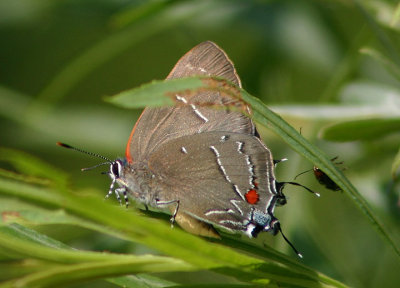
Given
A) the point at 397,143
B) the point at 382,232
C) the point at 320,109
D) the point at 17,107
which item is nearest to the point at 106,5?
the point at 17,107

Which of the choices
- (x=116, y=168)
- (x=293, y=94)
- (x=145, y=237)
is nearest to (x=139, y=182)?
(x=116, y=168)

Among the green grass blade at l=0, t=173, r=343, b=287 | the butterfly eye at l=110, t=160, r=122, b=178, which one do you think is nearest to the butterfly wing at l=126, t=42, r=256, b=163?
the butterfly eye at l=110, t=160, r=122, b=178

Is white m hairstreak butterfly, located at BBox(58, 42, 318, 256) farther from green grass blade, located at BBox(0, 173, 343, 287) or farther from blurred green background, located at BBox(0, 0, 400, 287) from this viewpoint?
green grass blade, located at BBox(0, 173, 343, 287)

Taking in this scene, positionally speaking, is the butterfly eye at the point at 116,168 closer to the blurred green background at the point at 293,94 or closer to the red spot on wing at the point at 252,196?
the blurred green background at the point at 293,94

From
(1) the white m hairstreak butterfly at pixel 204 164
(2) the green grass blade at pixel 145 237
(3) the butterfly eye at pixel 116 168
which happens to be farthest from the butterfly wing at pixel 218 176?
(2) the green grass blade at pixel 145 237

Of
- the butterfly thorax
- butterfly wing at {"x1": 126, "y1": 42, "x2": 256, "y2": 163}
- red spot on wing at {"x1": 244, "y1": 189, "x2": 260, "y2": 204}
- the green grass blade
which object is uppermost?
butterfly wing at {"x1": 126, "y1": 42, "x2": 256, "y2": 163}

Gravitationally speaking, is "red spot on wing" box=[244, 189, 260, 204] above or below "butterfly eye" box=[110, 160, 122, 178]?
below

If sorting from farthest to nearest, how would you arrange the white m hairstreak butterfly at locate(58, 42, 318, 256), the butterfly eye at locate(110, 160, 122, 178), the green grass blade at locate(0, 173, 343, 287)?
the butterfly eye at locate(110, 160, 122, 178)
the white m hairstreak butterfly at locate(58, 42, 318, 256)
the green grass blade at locate(0, 173, 343, 287)
